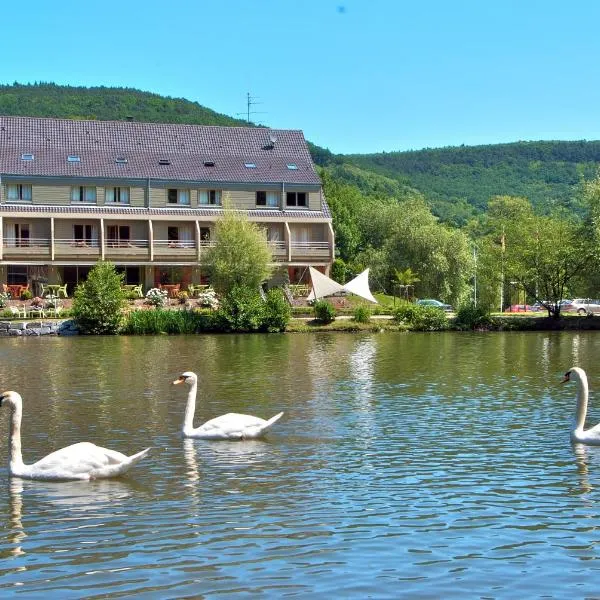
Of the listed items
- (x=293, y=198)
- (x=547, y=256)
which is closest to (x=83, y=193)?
(x=293, y=198)

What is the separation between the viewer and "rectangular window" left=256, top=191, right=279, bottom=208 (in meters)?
71.6

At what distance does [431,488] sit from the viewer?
14672 millimetres

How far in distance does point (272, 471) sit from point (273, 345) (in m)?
29.3

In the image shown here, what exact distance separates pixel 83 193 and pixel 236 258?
47.3ft

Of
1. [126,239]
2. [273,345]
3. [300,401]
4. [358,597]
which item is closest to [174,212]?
[126,239]

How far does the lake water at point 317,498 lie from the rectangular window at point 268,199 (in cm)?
4362

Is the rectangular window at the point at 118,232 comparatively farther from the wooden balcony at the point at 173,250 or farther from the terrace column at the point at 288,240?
the terrace column at the point at 288,240

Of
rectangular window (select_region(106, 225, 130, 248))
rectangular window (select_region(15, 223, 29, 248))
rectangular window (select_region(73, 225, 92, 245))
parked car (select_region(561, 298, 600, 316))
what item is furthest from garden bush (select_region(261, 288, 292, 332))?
parked car (select_region(561, 298, 600, 316))

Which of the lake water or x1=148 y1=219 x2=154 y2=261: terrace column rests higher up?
x1=148 y1=219 x2=154 y2=261: terrace column

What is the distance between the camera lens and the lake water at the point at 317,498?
10703 mm

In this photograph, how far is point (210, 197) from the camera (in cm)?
7044

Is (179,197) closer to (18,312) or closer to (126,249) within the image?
(126,249)

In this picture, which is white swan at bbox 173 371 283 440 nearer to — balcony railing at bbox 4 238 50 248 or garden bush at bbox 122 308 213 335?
garden bush at bbox 122 308 213 335

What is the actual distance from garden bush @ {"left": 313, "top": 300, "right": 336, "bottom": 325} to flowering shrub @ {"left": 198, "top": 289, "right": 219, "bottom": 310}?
20.1ft
